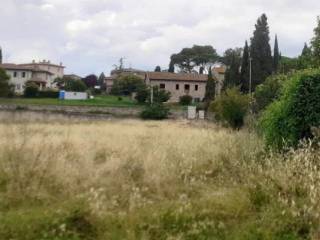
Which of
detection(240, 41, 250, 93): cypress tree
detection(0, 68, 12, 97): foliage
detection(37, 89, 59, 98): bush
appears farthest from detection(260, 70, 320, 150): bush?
detection(37, 89, 59, 98): bush

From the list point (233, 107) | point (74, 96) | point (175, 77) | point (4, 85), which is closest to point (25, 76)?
point (74, 96)

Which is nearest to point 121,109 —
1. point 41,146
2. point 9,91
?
point 9,91

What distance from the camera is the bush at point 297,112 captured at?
38.3 feet

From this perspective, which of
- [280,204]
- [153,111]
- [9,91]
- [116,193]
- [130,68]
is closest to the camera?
[280,204]

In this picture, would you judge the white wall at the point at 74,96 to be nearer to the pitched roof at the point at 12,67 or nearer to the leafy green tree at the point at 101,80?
the pitched roof at the point at 12,67

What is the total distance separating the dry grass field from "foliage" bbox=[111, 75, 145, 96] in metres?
70.3

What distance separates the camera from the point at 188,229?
6246mm

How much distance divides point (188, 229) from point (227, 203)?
90cm

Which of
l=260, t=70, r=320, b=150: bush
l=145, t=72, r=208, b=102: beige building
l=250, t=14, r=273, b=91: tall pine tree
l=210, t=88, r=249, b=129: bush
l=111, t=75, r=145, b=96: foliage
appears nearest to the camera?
l=260, t=70, r=320, b=150: bush

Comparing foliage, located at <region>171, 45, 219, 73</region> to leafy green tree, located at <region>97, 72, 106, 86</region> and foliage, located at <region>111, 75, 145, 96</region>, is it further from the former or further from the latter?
foliage, located at <region>111, 75, 145, 96</region>

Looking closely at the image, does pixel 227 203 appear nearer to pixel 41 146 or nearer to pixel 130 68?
pixel 41 146

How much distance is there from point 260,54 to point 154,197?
62.3 meters

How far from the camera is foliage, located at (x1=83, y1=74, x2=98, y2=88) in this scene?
→ 102 m

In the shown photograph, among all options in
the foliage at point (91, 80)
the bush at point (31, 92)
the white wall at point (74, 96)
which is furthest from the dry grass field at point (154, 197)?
the foliage at point (91, 80)
